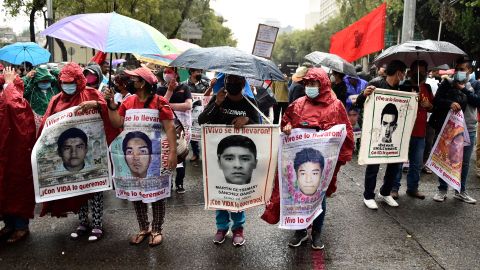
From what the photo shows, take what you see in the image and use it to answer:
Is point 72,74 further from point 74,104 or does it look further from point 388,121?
point 388,121

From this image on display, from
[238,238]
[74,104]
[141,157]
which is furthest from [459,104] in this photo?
[74,104]

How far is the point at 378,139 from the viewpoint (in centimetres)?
537

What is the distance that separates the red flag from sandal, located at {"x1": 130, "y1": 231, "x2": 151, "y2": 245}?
5.12 metres

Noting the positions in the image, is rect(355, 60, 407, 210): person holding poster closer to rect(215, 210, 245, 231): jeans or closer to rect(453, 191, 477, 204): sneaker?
rect(453, 191, 477, 204): sneaker

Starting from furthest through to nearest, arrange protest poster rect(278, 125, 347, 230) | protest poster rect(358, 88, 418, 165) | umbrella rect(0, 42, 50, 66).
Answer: umbrella rect(0, 42, 50, 66)
protest poster rect(358, 88, 418, 165)
protest poster rect(278, 125, 347, 230)

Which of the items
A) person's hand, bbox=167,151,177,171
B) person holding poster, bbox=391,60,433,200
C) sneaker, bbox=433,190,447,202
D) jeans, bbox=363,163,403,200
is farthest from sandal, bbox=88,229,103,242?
sneaker, bbox=433,190,447,202

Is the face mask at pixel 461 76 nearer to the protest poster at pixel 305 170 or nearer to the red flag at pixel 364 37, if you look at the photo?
the red flag at pixel 364 37

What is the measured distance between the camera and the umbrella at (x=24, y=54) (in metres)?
9.06

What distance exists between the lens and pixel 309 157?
160 inches

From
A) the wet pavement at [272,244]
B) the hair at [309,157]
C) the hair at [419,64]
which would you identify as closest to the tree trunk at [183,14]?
the wet pavement at [272,244]

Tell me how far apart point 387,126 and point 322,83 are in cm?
168

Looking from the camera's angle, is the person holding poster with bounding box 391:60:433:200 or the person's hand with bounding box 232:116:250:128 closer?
the person's hand with bounding box 232:116:250:128

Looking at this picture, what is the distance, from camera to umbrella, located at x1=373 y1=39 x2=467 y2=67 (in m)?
5.26

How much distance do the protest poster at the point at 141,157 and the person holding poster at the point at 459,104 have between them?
3638mm
